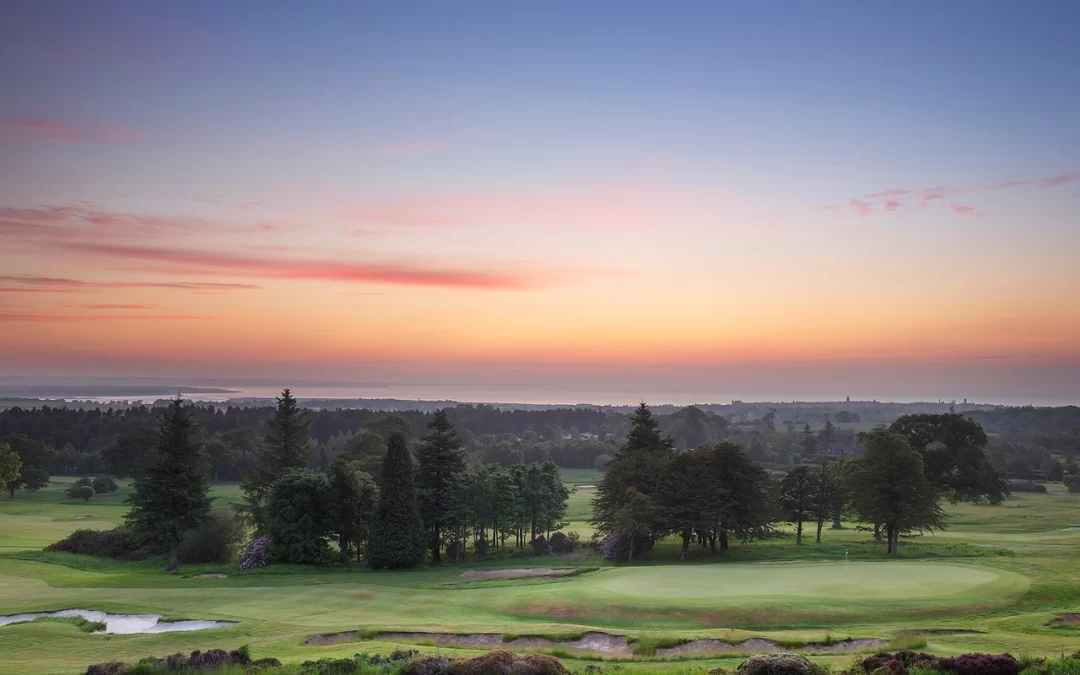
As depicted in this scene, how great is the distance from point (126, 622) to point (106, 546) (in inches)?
1229

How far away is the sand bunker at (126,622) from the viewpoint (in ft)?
97.9

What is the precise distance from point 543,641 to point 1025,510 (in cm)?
7376

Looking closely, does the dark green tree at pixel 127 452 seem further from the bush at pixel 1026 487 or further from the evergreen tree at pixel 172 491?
the bush at pixel 1026 487

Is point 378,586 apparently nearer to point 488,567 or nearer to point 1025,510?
point 488,567

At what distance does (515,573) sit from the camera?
4575 cm

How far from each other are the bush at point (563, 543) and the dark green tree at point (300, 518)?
58.1ft

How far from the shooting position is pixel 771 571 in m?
39.4

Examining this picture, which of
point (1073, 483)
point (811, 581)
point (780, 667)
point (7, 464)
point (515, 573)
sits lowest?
point (515, 573)

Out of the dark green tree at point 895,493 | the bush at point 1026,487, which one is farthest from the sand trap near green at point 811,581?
the bush at point 1026,487

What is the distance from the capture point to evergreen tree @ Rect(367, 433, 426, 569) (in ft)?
166

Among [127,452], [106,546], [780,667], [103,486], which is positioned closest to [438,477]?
[106,546]

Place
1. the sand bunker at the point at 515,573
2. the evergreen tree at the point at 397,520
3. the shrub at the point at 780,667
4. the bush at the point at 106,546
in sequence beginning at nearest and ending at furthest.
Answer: the shrub at the point at 780,667 → the sand bunker at the point at 515,573 → the evergreen tree at the point at 397,520 → the bush at the point at 106,546

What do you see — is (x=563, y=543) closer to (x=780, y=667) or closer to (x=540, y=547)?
(x=540, y=547)

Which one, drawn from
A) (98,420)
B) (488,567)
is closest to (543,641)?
(488,567)
